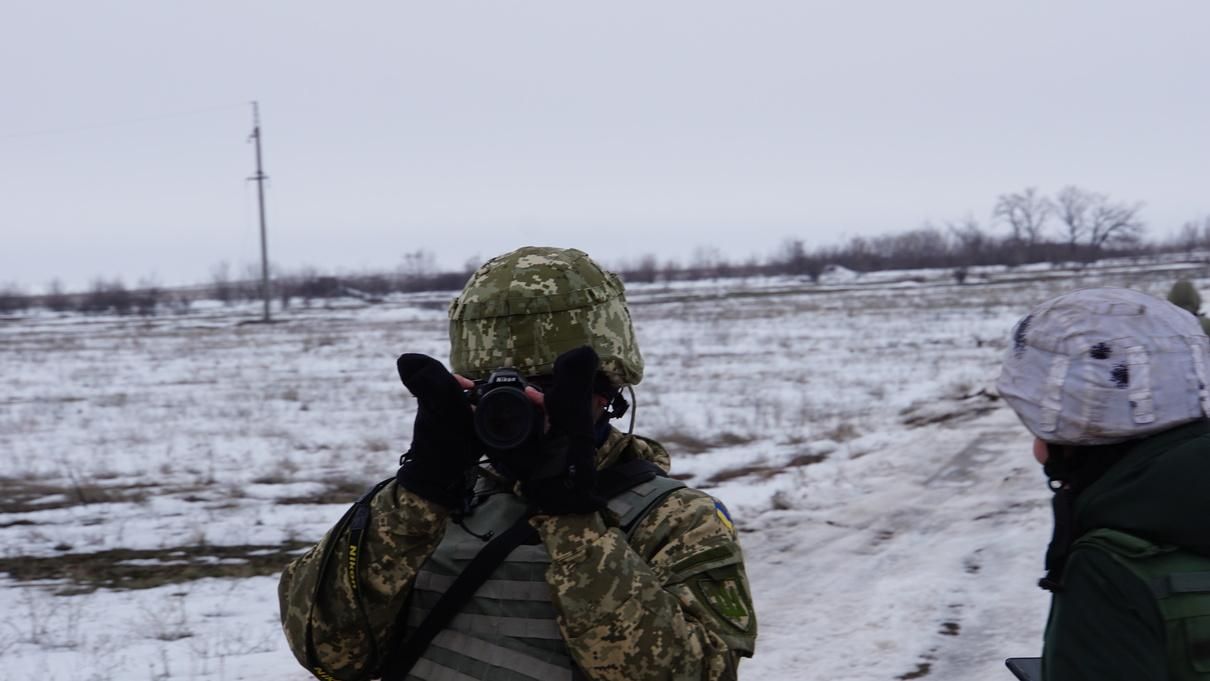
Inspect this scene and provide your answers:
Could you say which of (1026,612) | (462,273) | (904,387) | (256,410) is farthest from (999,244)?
(1026,612)

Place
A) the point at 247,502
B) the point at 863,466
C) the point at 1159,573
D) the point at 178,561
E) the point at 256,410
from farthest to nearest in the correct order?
the point at 256,410, the point at 863,466, the point at 247,502, the point at 178,561, the point at 1159,573

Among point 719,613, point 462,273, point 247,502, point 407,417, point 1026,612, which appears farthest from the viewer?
point 462,273

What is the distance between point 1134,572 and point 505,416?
3.05 ft

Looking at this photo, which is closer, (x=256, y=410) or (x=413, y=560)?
(x=413, y=560)

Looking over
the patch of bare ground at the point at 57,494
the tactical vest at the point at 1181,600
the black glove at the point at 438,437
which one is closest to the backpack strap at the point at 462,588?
the black glove at the point at 438,437

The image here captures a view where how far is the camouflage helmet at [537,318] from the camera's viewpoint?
185cm

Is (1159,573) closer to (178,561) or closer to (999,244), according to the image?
(178,561)

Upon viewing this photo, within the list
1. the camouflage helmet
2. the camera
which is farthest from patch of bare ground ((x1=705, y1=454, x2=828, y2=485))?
the camera

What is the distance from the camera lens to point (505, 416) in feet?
5.08

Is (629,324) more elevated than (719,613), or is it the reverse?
(629,324)

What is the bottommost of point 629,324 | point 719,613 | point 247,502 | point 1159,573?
point 247,502

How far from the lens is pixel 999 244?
249ft

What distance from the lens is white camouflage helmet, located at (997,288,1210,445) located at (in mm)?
1523

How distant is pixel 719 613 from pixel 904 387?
1323 centimetres
